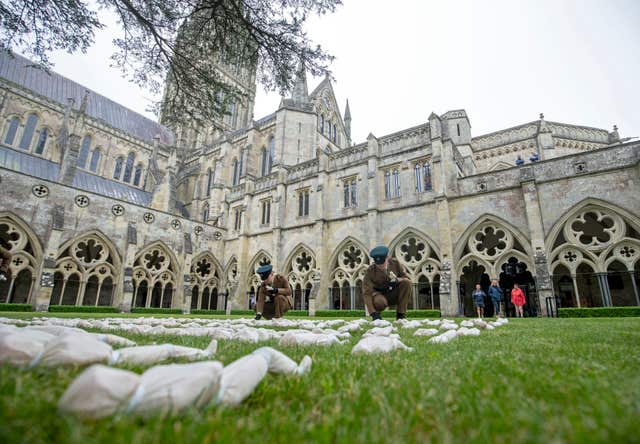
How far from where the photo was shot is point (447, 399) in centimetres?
128

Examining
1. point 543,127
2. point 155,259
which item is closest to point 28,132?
point 155,259

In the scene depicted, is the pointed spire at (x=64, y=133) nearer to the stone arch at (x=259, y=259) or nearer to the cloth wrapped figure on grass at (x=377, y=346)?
the stone arch at (x=259, y=259)

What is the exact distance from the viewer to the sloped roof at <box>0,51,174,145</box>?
26.6m

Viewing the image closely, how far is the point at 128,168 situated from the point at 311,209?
20306mm

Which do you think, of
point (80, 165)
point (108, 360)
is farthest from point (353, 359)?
point (80, 165)

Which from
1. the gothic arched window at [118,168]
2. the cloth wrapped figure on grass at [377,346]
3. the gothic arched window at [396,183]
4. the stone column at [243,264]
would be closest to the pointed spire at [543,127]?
the gothic arched window at [396,183]

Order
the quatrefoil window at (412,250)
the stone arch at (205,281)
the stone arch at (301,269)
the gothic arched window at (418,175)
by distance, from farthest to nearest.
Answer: the stone arch at (205,281)
the stone arch at (301,269)
the gothic arched window at (418,175)
the quatrefoil window at (412,250)

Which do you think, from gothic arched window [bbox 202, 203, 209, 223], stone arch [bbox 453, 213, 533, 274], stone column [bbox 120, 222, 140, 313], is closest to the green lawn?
stone arch [bbox 453, 213, 533, 274]

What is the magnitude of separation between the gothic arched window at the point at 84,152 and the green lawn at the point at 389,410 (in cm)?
3252

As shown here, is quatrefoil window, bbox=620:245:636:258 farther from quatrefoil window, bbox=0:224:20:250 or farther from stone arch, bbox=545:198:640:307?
quatrefoil window, bbox=0:224:20:250

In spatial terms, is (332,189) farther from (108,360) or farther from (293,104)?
(108,360)

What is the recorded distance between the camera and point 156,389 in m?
1.02

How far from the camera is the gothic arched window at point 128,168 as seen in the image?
1180 inches

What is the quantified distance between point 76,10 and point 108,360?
760cm
